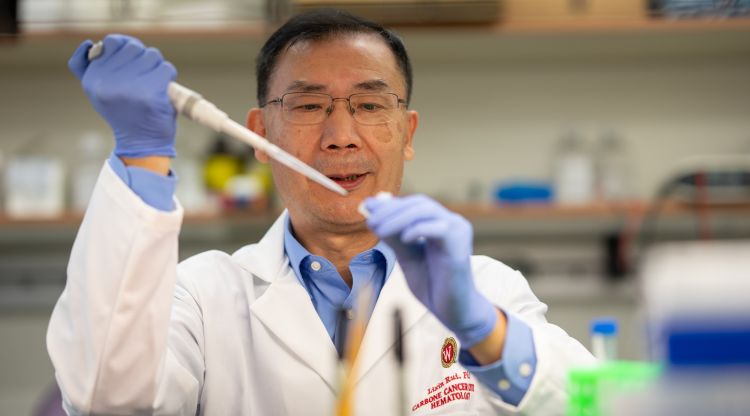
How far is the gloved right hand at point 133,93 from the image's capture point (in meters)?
1.14

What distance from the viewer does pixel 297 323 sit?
4.90 feet

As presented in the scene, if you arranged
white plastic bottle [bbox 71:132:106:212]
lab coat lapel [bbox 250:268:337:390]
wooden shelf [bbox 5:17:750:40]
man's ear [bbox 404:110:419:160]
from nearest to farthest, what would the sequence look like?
lab coat lapel [bbox 250:268:337:390]
man's ear [bbox 404:110:419:160]
wooden shelf [bbox 5:17:750:40]
white plastic bottle [bbox 71:132:106:212]

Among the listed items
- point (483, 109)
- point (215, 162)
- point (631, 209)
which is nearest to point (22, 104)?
point (215, 162)

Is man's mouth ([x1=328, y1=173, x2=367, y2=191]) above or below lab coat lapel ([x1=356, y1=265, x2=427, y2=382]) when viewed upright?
above

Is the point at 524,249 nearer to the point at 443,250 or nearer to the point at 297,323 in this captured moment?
the point at 297,323

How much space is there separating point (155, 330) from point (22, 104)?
84.9 inches

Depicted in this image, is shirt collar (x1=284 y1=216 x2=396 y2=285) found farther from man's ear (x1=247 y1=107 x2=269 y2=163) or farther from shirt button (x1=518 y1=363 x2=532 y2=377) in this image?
shirt button (x1=518 y1=363 x2=532 y2=377)

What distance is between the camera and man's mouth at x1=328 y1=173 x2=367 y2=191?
1.48 metres

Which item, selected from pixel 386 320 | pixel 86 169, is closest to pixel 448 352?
pixel 386 320

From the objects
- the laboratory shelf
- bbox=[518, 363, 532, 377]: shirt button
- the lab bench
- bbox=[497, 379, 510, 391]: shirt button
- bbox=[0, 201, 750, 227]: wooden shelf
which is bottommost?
bbox=[497, 379, 510, 391]: shirt button

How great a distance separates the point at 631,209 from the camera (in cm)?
277

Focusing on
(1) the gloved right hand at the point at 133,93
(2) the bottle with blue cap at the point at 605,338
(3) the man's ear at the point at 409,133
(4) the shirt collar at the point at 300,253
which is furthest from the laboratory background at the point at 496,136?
(2) the bottle with blue cap at the point at 605,338

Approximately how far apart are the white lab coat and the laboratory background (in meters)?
1.21

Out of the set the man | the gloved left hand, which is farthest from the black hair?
the gloved left hand
